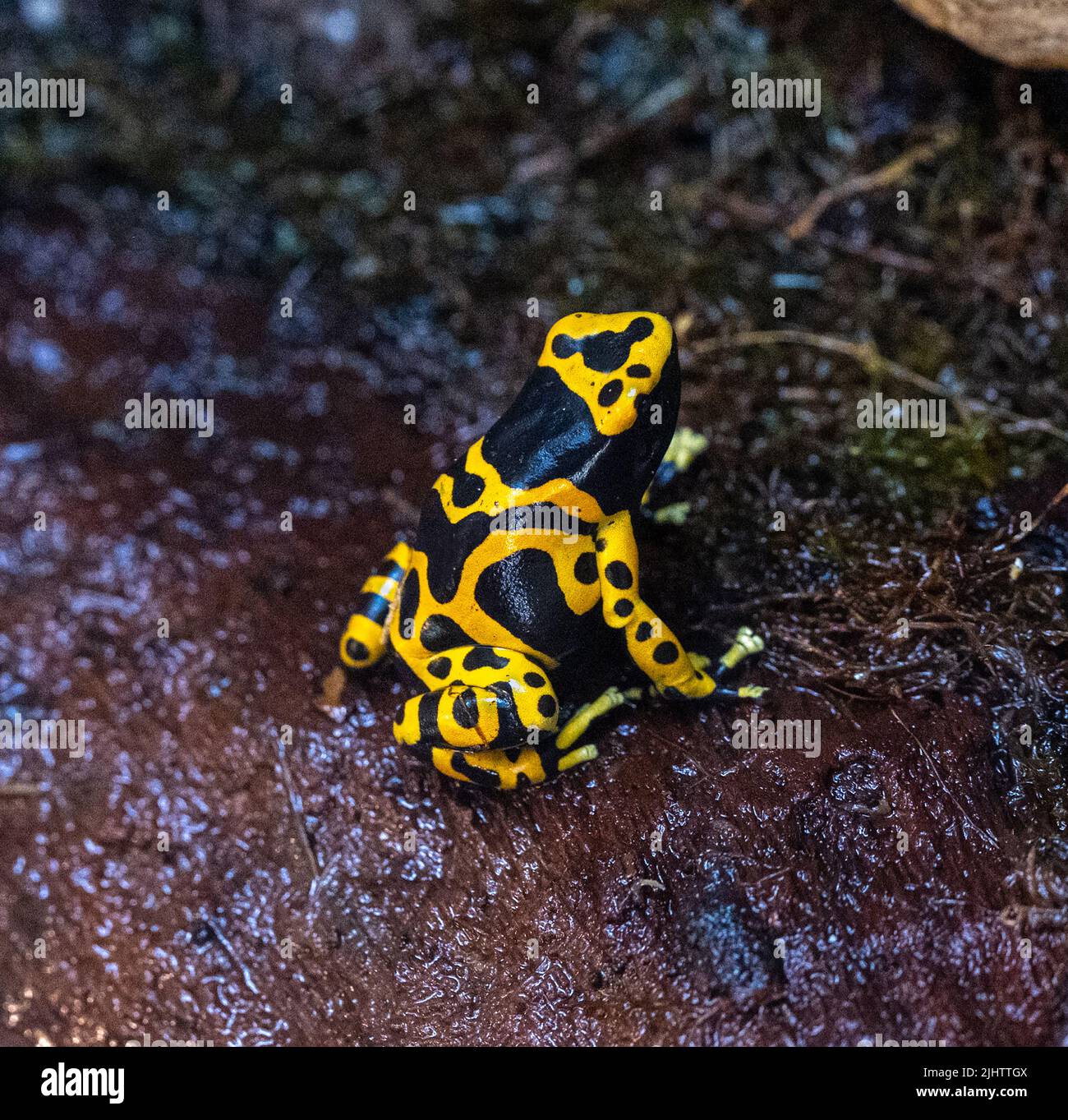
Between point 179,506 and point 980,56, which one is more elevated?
point 980,56

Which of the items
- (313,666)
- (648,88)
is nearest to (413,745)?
(313,666)

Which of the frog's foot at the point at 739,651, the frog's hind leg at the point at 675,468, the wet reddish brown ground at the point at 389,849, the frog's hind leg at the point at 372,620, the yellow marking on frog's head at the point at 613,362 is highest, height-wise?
the yellow marking on frog's head at the point at 613,362

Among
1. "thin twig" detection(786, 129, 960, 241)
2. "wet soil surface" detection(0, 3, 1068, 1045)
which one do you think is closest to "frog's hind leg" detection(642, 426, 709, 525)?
"wet soil surface" detection(0, 3, 1068, 1045)

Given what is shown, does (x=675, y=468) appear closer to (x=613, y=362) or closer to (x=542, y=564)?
(x=613, y=362)

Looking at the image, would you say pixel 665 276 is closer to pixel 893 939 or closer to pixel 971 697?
pixel 971 697

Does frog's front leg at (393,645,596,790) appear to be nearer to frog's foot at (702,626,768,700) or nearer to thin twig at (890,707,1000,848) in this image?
frog's foot at (702,626,768,700)

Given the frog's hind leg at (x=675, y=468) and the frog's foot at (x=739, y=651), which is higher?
the frog's hind leg at (x=675, y=468)

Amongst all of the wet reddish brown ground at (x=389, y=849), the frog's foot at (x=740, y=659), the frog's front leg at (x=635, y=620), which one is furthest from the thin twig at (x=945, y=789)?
the frog's front leg at (x=635, y=620)

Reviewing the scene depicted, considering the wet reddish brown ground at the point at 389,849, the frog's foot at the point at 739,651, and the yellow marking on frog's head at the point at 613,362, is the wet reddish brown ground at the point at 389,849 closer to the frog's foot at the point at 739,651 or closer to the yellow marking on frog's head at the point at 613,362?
the frog's foot at the point at 739,651
